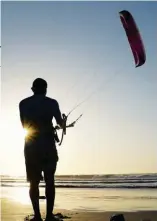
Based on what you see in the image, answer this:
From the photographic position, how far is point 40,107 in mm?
5539

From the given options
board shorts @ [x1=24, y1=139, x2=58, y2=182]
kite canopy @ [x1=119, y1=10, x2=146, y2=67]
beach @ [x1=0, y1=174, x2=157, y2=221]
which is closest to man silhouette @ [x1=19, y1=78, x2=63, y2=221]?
board shorts @ [x1=24, y1=139, x2=58, y2=182]

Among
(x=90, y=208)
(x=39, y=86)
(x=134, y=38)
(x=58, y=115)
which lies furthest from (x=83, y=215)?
(x=134, y=38)

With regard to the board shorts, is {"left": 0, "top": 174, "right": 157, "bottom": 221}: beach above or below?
below

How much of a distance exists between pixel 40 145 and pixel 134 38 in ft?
7.65

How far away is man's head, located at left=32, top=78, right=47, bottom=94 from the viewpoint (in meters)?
5.63

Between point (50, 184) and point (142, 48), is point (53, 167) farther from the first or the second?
point (142, 48)

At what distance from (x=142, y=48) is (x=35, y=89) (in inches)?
77.9

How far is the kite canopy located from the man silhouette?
1.80m

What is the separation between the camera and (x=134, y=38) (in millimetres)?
6730

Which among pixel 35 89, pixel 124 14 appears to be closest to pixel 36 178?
pixel 35 89

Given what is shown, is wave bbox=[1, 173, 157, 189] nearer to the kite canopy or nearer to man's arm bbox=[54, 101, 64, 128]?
the kite canopy

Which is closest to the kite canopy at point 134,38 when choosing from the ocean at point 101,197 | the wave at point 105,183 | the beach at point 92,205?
the beach at point 92,205

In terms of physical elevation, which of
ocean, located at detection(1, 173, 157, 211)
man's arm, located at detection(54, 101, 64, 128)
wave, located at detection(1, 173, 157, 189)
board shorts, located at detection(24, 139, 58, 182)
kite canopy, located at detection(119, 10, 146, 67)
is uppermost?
kite canopy, located at detection(119, 10, 146, 67)

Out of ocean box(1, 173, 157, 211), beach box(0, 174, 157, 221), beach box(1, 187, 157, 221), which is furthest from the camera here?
ocean box(1, 173, 157, 211)
